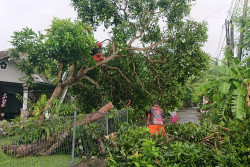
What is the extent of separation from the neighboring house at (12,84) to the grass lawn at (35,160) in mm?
6280

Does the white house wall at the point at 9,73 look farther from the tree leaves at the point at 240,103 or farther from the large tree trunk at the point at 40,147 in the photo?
the tree leaves at the point at 240,103

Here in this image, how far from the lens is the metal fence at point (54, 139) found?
12.9ft

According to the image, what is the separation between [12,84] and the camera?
14.5 metres

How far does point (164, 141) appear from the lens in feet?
7.43

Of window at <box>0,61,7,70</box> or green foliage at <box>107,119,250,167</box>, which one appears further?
window at <box>0,61,7,70</box>

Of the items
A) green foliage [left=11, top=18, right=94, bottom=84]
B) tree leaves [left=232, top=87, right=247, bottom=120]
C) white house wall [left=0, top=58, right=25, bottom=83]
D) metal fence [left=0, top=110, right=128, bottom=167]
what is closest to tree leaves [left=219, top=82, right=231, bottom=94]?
tree leaves [left=232, top=87, right=247, bottom=120]

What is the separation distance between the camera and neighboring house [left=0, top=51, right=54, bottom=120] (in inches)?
502

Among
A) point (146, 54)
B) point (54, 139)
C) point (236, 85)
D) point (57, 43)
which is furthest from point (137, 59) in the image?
point (236, 85)

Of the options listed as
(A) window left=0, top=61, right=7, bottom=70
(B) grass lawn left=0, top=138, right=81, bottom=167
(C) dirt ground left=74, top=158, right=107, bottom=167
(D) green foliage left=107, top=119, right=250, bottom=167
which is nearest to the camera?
(D) green foliage left=107, top=119, right=250, bottom=167

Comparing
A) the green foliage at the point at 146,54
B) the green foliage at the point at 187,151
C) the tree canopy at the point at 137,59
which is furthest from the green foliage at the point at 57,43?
the green foliage at the point at 187,151

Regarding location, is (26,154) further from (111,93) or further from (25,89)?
(25,89)

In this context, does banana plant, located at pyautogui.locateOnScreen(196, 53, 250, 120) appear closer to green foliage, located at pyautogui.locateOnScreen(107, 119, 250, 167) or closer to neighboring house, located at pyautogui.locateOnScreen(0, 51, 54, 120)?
green foliage, located at pyautogui.locateOnScreen(107, 119, 250, 167)

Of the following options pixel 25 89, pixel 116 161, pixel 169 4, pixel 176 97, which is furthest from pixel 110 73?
pixel 116 161

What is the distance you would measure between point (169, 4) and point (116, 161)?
9096 millimetres
